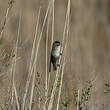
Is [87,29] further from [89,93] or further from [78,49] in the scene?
[89,93]

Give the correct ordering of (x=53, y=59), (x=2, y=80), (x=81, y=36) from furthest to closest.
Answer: (x=81, y=36)
(x=53, y=59)
(x=2, y=80)

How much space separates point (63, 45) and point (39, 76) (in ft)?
1.17

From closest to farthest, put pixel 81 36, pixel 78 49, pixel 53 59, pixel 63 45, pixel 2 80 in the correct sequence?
pixel 63 45 < pixel 2 80 < pixel 53 59 < pixel 78 49 < pixel 81 36

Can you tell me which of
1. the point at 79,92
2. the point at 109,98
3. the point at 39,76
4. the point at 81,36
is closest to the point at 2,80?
the point at 39,76

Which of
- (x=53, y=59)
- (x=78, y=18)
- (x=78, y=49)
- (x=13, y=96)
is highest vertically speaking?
(x=78, y=18)

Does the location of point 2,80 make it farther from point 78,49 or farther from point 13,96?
point 78,49

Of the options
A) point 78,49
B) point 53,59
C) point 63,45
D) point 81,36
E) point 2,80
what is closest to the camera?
point 63,45

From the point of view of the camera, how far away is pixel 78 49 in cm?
902

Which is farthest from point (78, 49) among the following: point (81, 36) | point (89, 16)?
point (89, 16)

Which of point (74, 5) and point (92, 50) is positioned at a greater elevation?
point (74, 5)

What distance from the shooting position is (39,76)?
3.85 m

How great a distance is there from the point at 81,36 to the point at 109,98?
5450 mm

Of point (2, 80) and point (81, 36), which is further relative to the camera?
point (81, 36)

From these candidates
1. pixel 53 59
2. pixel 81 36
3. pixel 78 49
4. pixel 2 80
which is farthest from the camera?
pixel 81 36
